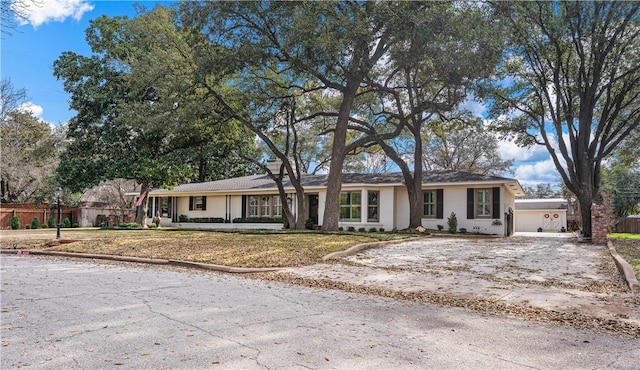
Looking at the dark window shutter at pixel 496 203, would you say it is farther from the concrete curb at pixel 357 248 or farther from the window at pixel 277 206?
the window at pixel 277 206

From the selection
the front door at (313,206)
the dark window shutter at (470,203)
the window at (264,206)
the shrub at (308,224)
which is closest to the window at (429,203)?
the dark window shutter at (470,203)

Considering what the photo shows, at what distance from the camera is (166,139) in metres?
29.0

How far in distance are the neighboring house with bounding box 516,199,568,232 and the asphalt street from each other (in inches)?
1377

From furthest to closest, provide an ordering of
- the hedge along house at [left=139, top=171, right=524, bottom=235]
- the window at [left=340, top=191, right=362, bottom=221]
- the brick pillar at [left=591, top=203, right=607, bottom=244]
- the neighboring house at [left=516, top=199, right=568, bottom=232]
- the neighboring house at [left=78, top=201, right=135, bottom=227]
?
the neighboring house at [left=516, top=199, right=568, bottom=232] → the neighboring house at [left=78, top=201, right=135, bottom=227] → the window at [left=340, top=191, right=362, bottom=221] → the hedge along house at [left=139, top=171, right=524, bottom=235] → the brick pillar at [left=591, top=203, right=607, bottom=244]

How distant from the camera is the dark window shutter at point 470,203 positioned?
70.8 ft

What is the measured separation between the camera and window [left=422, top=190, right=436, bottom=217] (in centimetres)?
2297

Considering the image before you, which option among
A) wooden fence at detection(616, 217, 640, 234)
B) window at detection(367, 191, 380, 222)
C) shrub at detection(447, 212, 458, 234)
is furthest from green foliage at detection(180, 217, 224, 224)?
wooden fence at detection(616, 217, 640, 234)

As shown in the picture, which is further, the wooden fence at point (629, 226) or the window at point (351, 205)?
the wooden fence at point (629, 226)

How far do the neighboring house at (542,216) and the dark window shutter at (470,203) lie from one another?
59.3ft

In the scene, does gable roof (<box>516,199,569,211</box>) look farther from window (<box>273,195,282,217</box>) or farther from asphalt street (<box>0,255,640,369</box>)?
asphalt street (<box>0,255,640,369</box>)

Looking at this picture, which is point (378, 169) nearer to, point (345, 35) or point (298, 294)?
point (345, 35)

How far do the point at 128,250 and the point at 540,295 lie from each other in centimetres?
1124

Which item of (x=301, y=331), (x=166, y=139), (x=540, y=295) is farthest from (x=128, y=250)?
(x=166, y=139)

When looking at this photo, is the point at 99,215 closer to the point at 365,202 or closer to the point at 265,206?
the point at 265,206
